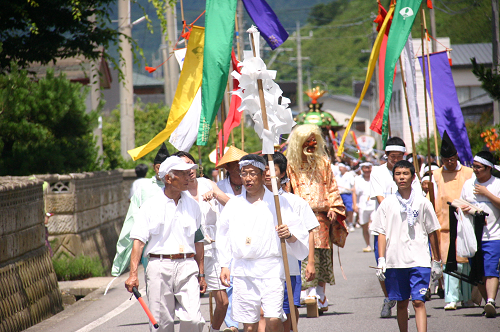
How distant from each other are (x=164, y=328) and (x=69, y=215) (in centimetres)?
621

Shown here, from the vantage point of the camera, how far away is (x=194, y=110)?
8.48 metres

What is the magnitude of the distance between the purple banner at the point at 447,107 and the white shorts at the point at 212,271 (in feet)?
13.6

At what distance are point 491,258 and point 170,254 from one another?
13.8 ft

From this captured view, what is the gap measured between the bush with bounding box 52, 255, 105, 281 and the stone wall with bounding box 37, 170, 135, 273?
13cm

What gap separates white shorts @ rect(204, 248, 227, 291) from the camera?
6.83 meters

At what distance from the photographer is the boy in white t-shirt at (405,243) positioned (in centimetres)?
627

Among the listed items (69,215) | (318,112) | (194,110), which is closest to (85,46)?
(69,215)

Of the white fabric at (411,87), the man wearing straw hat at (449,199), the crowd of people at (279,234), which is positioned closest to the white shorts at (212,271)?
the crowd of people at (279,234)

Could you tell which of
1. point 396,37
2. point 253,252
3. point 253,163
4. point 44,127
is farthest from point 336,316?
point 44,127

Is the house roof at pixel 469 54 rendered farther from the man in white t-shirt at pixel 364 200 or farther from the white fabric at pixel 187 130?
the white fabric at pixel 187 130

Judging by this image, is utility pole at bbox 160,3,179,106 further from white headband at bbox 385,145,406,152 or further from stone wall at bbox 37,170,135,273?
white headband at bbox 385,145,406,152

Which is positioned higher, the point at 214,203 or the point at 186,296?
the point at 214,203

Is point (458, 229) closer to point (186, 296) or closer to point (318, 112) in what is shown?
point (186, 296)

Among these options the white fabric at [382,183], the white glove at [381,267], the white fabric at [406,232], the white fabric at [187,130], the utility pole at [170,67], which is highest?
the utility pole at [170,67]
